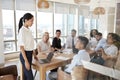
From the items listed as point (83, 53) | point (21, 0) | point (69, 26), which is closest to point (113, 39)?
point (83, 53)

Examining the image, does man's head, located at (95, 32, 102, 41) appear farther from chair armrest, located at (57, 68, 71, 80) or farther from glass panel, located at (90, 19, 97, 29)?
chair armrest, located at (57, 68, 71, 80)

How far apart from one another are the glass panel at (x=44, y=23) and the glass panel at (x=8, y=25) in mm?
1137

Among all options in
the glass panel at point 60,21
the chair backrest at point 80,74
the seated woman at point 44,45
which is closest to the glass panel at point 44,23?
the glass panel at point 60,21

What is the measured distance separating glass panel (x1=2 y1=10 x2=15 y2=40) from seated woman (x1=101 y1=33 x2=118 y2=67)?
3.85 m

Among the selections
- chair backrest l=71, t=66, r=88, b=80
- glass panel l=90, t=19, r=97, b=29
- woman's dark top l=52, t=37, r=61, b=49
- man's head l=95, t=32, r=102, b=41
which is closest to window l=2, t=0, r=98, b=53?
glass panel l=90, t=19, r=97, b=29

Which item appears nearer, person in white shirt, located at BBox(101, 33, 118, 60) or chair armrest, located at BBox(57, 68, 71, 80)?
chair armrest, located at BBox(57, 68, 71, 80)

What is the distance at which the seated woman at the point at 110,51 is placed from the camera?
2404mm

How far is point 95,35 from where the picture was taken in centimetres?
389

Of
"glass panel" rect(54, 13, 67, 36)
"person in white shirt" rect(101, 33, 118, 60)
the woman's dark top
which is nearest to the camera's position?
"person in white shirt" rect(101, 33, 118, 60)

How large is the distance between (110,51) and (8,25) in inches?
165

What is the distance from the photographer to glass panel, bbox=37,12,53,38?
21.6 ft

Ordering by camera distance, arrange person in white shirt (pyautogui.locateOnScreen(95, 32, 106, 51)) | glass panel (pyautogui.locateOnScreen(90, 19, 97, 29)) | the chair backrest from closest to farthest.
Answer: the chair backrest < person in white shirt (pyautogui.locateOnScreen(95, 32, 106, 51)) < glass panel (pyautogui.locateOnScreen(90, 19, 97, 29))

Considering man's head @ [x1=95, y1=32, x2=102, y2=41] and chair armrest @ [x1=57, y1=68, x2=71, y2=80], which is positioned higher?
man's head @ [x1=95, y1=32, x2=102, y2=41]

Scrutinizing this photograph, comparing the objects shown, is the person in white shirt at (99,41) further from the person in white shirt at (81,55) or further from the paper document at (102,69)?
the paper document at (102,69)
